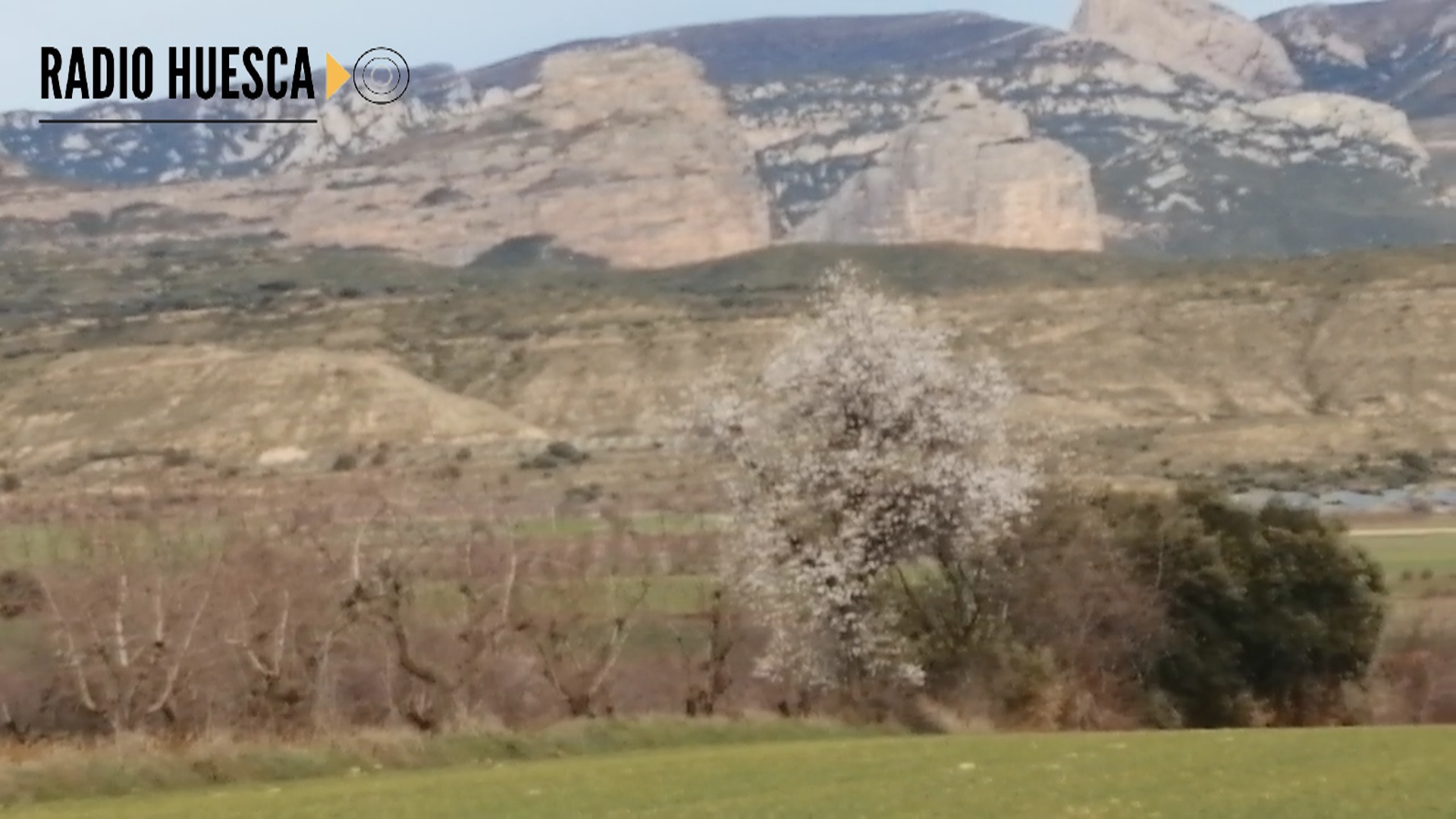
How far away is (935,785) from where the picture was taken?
23.8 metres

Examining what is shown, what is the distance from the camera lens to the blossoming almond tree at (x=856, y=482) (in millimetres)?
46500

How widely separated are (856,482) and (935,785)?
23.0 m

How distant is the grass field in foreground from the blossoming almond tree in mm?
15617

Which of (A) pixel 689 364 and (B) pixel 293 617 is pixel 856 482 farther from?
(A) pixel 689 364

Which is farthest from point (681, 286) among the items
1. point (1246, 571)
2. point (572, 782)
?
point (572, 782)

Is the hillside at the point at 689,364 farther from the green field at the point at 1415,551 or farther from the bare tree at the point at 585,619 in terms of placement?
the bare tree at the point at 585,619

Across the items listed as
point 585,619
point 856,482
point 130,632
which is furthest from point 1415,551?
point 130,632

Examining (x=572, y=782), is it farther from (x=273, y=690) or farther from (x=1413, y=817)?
(x=273, y=690)

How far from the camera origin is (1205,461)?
321 ft

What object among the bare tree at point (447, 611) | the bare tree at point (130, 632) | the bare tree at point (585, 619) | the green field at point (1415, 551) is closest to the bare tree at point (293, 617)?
the bare tree at point (447, 611)

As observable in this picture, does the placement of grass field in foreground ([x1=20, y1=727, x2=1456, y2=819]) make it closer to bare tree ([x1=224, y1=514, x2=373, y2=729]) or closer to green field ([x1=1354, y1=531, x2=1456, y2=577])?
bare tree ([x1=224, y1=514, x2=373, y2=729])

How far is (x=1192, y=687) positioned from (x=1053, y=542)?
543 cm

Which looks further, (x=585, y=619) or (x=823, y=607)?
(x=585, y=619)

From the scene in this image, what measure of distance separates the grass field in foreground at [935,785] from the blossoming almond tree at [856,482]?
51.2 ft
